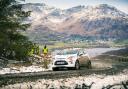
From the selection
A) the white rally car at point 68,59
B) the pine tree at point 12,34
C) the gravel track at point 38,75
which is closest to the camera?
the gravel track at point 38,75

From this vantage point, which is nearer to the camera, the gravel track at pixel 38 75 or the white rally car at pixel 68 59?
the gravel track at pixel 38 75

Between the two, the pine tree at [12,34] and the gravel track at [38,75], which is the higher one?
the pine tree at [12,34]

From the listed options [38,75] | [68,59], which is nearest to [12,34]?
[68,59]

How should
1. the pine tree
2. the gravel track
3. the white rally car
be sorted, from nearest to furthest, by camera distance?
1. the gravel track
2. the white rally car
3. the pine tree

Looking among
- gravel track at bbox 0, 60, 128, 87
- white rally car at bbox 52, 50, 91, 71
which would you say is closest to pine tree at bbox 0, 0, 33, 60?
white rally car at bbox 52, 50, 91, 71

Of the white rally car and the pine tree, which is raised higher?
the pine tree

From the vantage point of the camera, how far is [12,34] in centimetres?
3759

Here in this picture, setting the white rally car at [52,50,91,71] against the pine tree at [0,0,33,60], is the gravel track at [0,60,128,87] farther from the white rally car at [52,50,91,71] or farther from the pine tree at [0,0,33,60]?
the pine tree at [0,0,33,60]

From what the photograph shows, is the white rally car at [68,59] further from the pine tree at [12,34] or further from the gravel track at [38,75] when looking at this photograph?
the pine tree at [12,34]

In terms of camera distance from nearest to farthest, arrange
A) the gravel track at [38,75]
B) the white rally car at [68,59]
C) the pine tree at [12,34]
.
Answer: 1. the gravel track at [38,75]
2. the white rally car at [68,59]
3. the pine tree at [12,34]

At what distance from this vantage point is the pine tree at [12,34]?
1412 inches

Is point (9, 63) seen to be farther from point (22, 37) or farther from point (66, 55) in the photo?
point (66, 55)

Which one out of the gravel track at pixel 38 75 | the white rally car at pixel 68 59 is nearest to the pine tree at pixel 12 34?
the white rally car at pixel 68 59

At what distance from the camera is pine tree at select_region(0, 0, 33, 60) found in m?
35.9
